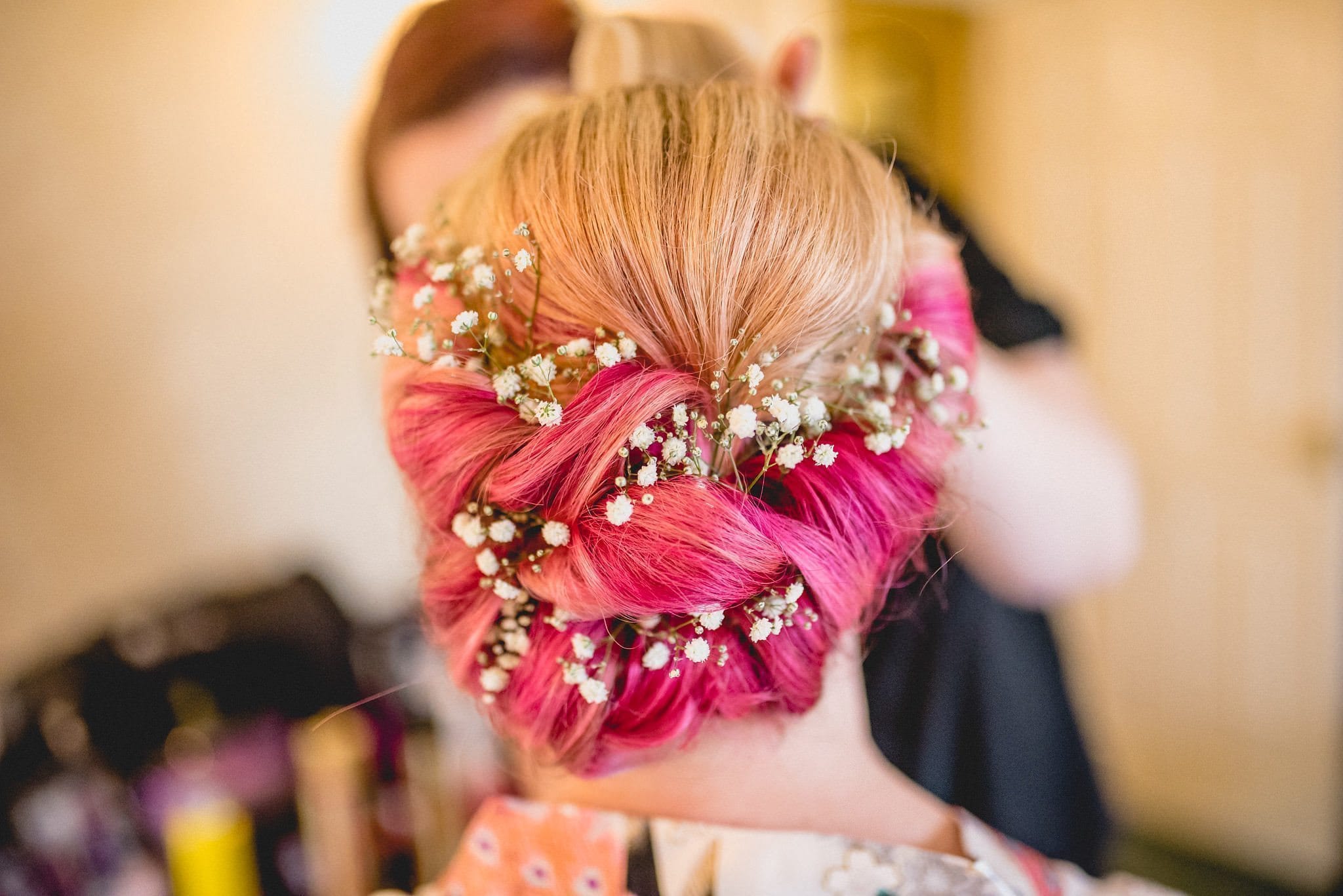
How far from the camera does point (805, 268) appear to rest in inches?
19.7

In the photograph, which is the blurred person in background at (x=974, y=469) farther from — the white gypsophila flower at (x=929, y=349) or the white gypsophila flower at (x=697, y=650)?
the white gypsophila flower at (x=697, y=650)

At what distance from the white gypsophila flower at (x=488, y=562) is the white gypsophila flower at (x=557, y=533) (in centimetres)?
5

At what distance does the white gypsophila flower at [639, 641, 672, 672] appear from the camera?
20.9 inches

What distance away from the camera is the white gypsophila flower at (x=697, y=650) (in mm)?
496

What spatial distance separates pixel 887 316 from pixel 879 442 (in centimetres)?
9

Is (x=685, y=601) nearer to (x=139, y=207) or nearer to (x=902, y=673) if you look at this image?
(x=902, y=673)

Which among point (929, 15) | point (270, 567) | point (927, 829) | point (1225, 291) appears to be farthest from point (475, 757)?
point (929, 15)

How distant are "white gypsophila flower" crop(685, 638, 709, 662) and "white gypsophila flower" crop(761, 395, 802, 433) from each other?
151 millimetres

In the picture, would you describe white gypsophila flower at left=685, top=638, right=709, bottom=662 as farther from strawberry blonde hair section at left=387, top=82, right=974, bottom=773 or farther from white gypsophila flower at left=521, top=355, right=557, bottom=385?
white gypsophila flower at left=521, top=355, right=557, bottom=385

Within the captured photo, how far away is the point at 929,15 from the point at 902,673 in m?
2.09

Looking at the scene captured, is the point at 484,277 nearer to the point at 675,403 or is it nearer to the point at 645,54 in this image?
the point at 675,403

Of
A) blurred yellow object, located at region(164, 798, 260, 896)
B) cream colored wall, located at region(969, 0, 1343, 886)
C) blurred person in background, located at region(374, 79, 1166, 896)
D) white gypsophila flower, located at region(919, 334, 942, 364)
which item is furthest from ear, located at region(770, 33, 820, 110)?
cream colored wall, located at region(969, 0, 1343, 886)

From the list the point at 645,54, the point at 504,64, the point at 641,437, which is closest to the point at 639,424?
the point at 641,437

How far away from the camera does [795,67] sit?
0.90 meters
